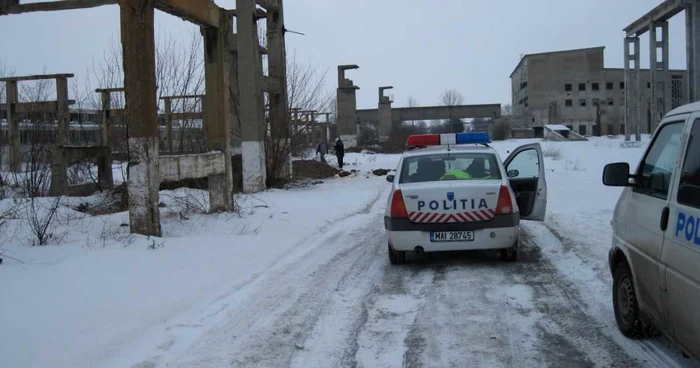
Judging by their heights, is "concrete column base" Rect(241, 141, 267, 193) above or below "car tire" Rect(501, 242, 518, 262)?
above

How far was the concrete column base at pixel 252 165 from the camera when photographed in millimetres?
19969

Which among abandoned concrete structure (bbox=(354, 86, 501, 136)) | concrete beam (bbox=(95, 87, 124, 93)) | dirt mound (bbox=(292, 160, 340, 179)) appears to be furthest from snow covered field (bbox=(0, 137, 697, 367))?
abandoned concrete structure (bbox=(354, 86, 501, 136))

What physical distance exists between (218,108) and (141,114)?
352 cm

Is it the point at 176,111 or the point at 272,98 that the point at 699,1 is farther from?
the point at 176,111

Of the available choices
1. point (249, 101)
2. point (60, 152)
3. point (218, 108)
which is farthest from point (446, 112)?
point (218, 108)

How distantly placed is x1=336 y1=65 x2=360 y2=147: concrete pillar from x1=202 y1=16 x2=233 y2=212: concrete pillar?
4045 cm

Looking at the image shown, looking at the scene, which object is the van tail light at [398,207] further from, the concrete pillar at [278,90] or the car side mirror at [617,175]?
the concrete pillar at [278,90]

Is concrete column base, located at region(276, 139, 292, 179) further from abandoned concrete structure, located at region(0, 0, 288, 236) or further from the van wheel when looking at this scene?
the van wheel

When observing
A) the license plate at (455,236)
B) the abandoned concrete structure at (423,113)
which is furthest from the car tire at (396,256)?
the abandoned concrete structure at (423,113)

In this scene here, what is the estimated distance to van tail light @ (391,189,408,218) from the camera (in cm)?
842

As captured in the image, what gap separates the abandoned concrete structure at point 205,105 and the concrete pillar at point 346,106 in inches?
1314

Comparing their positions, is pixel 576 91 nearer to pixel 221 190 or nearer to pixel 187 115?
pixel 187 115

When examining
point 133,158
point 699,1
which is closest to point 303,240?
point 133,158

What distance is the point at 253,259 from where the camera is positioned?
29.1 ft
